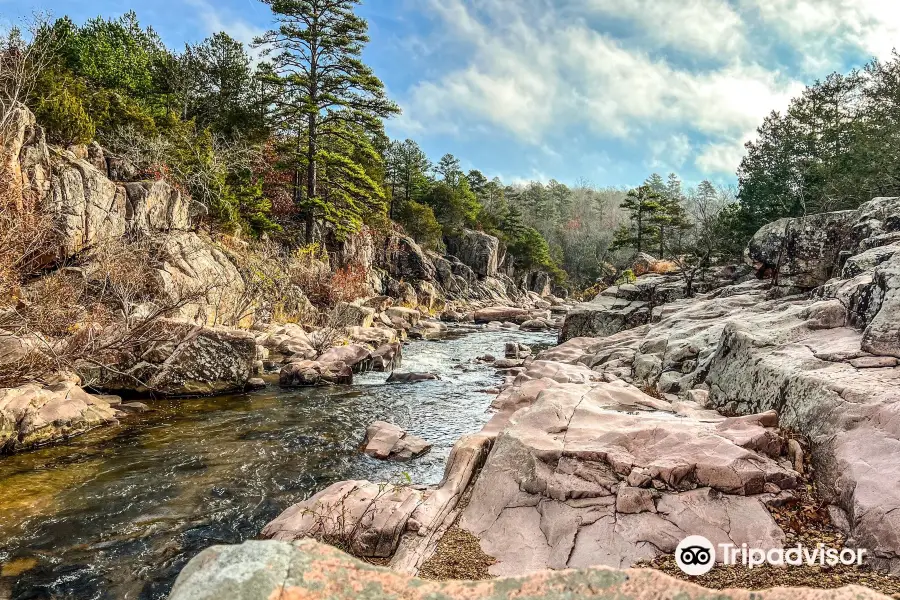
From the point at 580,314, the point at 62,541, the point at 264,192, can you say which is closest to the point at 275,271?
the point at 264,192

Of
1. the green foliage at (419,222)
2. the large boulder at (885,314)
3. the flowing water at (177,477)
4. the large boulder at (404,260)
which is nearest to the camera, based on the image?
the flowing water at (177,477)

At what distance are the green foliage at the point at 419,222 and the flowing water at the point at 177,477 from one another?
3432 cm

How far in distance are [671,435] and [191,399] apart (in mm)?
10349

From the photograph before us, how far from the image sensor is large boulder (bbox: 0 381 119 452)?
748 centimetres

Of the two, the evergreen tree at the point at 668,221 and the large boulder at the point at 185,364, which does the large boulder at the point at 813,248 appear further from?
the evergreen tree at the point at 668,221

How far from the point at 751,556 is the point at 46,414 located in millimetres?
10224

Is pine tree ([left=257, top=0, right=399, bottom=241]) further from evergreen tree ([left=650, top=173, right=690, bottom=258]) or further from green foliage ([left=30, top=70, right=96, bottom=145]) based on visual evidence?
evergreen tree ([left=650, top=173, right=690, bottom=258])

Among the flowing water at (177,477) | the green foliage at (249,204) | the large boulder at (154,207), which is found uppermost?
the green foliage at (249,204)

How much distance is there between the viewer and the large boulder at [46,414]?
7.48 m

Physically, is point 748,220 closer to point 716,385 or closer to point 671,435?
point 716,385

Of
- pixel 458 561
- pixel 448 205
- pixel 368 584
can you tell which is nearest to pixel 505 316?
pixel 448 205

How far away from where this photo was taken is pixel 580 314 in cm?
2117

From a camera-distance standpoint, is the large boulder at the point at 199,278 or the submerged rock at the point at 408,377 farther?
the large boulder at the point at 199,278

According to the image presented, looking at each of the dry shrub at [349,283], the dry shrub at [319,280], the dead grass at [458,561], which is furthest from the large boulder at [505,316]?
the dead grass at [458,561]
